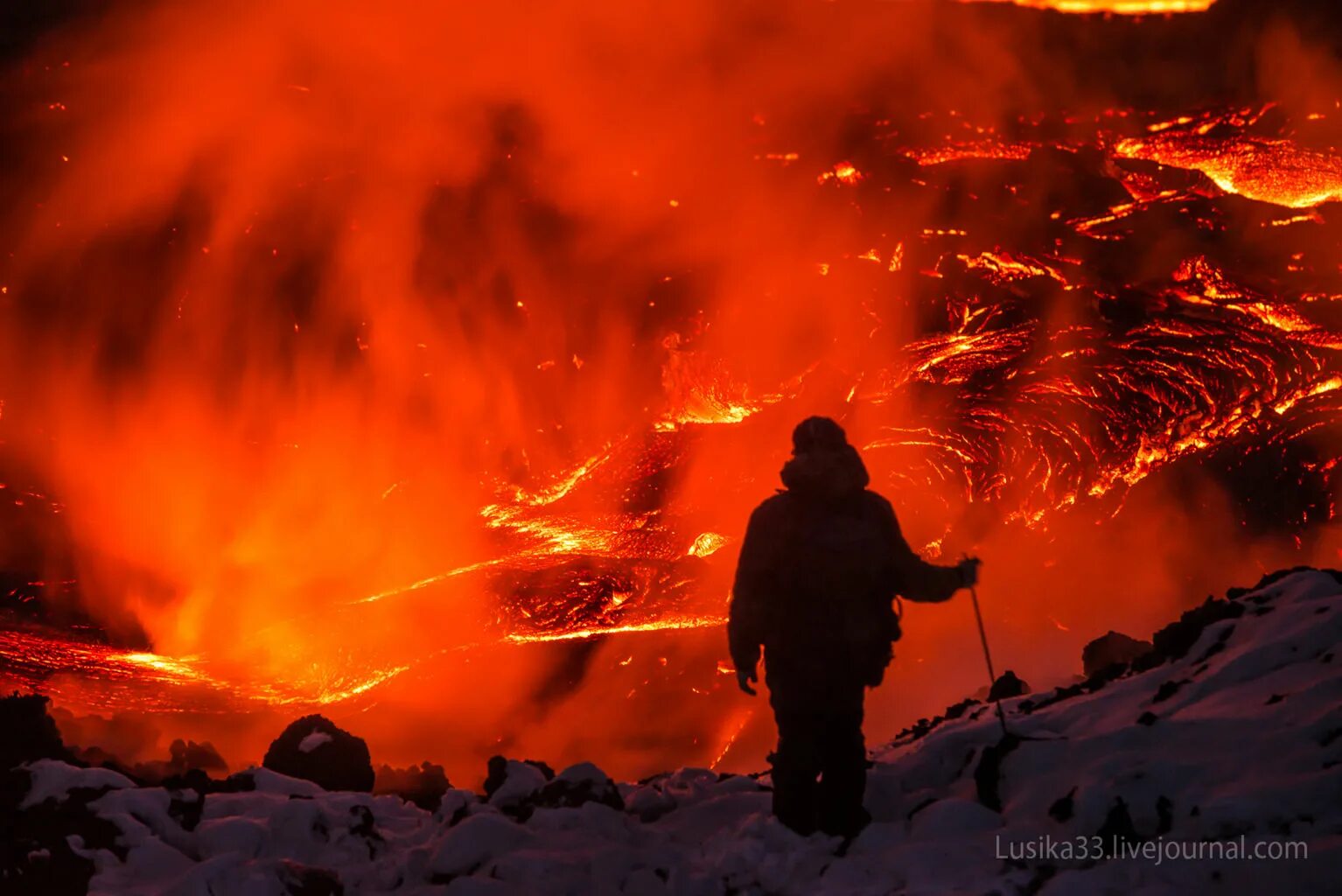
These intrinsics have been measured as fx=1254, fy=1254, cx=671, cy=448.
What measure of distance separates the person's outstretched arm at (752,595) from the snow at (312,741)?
3257 millimetres

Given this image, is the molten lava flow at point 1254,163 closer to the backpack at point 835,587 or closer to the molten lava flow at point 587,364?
the molten lava flow at point 587,364

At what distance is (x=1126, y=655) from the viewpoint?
987 cm

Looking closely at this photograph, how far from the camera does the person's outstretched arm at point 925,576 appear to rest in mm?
6215

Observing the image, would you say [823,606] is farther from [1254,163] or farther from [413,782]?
[1254,163]

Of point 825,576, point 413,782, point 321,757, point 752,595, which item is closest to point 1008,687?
point 825,576

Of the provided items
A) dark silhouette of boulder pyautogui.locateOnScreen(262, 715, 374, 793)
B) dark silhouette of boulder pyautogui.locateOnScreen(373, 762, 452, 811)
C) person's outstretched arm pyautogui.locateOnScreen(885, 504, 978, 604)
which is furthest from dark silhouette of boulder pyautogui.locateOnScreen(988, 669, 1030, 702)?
dark silhouette of boulder pyautogui.locateOnScreen(262, 715, 374, 793)

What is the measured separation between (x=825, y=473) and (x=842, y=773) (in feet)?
4.93

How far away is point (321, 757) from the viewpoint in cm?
810

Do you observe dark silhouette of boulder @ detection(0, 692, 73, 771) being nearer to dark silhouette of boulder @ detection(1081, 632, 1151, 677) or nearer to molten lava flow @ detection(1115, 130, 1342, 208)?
dark silhouette of boulder @ detection(1081, 632, 1151, 677)

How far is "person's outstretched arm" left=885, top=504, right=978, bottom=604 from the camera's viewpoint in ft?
20.4

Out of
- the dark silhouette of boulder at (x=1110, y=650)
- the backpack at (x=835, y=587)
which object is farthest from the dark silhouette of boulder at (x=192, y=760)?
the dark silhouette of boulder at (x=1110, y=650)

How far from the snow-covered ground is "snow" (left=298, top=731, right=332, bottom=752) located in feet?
2.42

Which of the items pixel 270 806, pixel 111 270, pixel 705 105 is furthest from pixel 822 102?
pixel 270 806

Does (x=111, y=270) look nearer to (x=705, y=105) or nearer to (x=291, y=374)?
(x=291, y=374)
